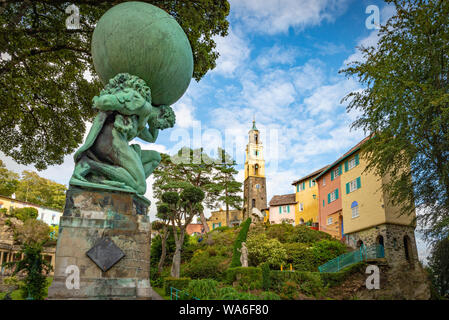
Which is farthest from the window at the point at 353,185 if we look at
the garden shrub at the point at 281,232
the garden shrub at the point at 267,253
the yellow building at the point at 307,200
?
the yellow building at the point at 307,200

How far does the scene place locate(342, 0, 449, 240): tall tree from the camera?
472 inches

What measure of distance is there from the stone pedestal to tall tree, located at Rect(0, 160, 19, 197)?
42.7 metres

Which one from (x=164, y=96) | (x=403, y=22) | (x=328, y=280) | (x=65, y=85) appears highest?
(x=403, y=22)

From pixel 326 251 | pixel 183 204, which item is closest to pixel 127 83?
pixel 183 204

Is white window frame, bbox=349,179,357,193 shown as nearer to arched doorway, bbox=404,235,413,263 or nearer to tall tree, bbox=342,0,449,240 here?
arched doorway, bbox=404,235,413,263

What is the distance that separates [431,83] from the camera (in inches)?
501

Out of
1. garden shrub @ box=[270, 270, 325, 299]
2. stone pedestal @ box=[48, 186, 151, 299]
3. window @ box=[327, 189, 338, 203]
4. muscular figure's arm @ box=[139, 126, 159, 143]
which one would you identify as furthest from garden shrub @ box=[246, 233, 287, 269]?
stone pedestal @ box=[48, 186, 151, 299]

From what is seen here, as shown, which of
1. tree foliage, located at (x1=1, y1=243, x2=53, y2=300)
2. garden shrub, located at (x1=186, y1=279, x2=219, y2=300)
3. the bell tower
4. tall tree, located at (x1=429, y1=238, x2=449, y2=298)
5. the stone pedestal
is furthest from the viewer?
the bell tower

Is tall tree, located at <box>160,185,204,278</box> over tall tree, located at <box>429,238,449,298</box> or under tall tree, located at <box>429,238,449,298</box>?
over

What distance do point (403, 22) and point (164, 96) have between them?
492 inches

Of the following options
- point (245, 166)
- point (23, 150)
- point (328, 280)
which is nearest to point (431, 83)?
point (328, 280)

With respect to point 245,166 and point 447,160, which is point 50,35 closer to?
point 447,160

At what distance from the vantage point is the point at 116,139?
542 cm

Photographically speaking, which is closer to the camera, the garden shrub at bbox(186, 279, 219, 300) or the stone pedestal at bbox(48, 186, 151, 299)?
the stone pedestal at bbox(48, 186, 151, 299)
